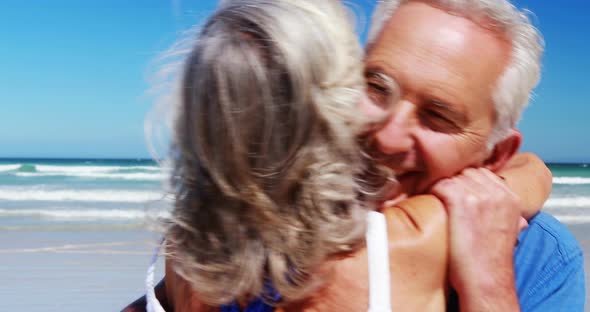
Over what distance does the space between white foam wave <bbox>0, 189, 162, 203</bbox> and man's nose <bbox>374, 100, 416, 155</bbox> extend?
54.3 ft

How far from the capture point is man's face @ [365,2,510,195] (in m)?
1.58

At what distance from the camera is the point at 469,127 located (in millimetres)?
1661

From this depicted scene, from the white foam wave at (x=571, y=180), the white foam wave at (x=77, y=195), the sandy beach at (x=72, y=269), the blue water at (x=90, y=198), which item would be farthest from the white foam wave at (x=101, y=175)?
the sandy beach at (x=72, y=269)

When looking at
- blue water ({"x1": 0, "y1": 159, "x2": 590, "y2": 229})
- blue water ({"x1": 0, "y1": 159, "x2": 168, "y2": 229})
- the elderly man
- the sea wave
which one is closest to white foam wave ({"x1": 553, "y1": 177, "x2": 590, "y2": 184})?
blue water ({"x1": 0, "y1": 159, "x2": 590, "y2": 229})

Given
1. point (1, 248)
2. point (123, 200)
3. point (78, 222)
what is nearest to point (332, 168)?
point (1, 248)

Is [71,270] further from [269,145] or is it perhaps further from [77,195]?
Answer: [77,195]

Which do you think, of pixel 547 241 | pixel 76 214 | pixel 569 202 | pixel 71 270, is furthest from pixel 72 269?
pixel 569 202

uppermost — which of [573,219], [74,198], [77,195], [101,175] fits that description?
[573,219]

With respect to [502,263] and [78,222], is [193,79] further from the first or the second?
[78,222]

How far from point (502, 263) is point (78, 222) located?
1159cm

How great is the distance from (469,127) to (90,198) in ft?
58.9

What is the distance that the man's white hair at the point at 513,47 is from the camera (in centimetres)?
169

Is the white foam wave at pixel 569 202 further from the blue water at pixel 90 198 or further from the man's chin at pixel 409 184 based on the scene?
the man's chin at pixel 409 184

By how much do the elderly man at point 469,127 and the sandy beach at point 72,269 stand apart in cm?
380
